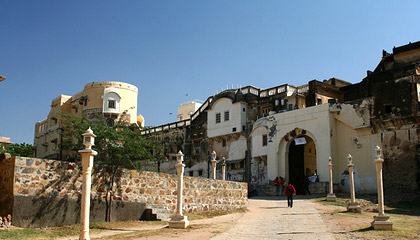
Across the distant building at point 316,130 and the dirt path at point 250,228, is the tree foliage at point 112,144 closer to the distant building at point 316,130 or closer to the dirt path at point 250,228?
the dirt path at point 250,228

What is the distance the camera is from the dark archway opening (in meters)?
36.8

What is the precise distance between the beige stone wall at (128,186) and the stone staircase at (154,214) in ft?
0.58

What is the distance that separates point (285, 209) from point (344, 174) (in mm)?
11739

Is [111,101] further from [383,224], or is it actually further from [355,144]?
[383,224]

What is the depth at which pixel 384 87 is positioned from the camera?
31031 mm

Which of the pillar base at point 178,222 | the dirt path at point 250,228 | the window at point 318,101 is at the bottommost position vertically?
the dirt path at point 250,228

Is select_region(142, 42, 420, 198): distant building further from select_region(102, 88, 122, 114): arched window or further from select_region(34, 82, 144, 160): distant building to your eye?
select_region(102, 88, 122, 114): arched window

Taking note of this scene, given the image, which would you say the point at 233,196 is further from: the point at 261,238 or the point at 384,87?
the point at 384,87

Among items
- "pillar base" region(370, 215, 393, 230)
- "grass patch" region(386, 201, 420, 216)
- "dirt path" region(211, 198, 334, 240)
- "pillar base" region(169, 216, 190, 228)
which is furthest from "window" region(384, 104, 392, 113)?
"pillar base" region(169, 216, 190, 228)

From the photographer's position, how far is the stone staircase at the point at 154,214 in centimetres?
1689

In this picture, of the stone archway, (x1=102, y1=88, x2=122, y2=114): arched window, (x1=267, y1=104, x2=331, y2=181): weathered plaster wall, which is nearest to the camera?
(x1=267, y1=104, x2=331, y2=181): weathered plaster wall

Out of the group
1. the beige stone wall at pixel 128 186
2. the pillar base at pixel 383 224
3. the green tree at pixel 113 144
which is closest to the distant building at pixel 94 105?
the beige stone wall at pixel 128 186

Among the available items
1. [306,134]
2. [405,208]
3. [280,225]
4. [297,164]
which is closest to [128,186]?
[280,225]

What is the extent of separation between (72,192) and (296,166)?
2594cm
